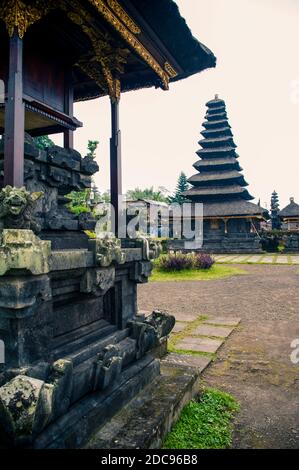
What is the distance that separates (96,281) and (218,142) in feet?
Answer: 108

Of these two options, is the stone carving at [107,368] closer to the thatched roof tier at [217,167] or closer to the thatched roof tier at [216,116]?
the thatched roof tier at [217,167]

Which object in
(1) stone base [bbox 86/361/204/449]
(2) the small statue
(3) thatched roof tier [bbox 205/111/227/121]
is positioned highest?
(3) thatched roof tier [bbox 205/111/227/121]

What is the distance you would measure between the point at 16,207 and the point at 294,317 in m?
6.58

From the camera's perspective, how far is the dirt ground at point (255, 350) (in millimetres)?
3107

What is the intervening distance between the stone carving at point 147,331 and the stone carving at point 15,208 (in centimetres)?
180

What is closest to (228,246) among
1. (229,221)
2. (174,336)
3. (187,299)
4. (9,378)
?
(229,221)

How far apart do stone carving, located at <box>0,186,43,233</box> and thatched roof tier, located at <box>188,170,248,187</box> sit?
3030cm

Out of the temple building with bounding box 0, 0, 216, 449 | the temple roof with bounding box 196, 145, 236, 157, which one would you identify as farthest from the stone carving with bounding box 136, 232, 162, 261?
the temple roof with bounding box 196, 145, 236, 157

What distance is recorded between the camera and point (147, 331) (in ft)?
12.1

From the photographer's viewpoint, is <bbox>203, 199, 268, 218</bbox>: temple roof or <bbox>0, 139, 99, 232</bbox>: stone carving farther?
<bbox>203, 199, 268, 218</bbox>: temple roof

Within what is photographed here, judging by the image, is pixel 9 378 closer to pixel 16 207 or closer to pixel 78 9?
pixel 16 207

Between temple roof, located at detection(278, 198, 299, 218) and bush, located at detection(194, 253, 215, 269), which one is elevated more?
temple roof, located at detection(278, 198, 299, 218)

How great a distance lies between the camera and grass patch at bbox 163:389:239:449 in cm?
277

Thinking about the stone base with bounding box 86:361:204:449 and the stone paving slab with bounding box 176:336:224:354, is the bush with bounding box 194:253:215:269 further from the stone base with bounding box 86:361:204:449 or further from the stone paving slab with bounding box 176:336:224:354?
the stone base with bounding box 86:361:204:449
